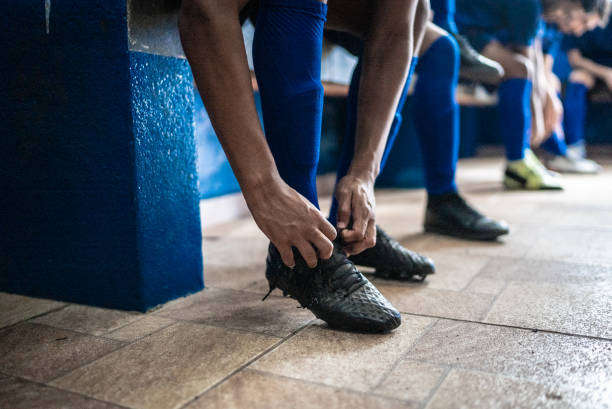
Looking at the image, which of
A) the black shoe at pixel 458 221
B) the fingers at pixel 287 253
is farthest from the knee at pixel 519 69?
the fingers at pixel 287 253

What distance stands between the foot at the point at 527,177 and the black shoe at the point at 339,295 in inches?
77.7

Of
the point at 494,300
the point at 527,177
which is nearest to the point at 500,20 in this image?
the point at 527,177

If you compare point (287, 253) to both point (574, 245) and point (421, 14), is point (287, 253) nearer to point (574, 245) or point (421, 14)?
point (421, 14)

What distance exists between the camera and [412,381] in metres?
0.70

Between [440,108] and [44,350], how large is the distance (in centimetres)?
123

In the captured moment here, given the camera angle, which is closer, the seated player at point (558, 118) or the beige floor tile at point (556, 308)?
the beige floor tile at point (556, 308)

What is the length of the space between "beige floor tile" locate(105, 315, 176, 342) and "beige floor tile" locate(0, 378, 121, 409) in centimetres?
18

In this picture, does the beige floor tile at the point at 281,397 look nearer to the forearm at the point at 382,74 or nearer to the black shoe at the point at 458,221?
the forearm at the point at 382,74

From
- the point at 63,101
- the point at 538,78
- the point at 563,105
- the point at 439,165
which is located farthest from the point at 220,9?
the point at 563,105

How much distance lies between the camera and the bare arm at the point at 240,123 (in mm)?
777

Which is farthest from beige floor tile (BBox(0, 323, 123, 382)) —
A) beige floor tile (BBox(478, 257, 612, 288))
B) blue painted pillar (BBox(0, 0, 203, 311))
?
beige floor tile (BBox(478, 257, 612, 288))

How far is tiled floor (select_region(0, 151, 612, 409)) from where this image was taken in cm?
67

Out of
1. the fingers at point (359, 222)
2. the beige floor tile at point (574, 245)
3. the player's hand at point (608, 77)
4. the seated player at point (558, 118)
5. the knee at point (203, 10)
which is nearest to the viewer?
the knee at point (203, 10)

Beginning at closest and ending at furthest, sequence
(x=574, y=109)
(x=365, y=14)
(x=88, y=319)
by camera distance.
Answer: (x=88, y=319), (x=365, y=14), (x=574, y=109)
